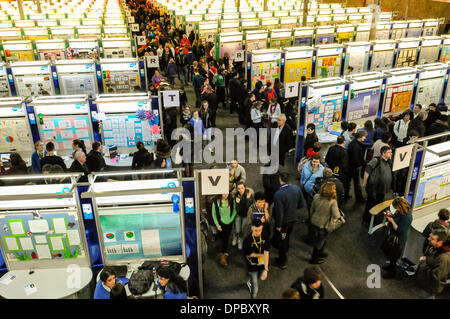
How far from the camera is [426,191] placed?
223 inches

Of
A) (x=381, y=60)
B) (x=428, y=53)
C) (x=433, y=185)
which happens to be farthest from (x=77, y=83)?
(x=428, y=53)

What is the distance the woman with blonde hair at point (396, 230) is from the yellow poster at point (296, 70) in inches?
258

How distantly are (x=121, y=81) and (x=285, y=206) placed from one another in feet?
19.3

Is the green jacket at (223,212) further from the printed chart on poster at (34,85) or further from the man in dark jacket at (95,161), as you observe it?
the printed chart on poster at (34,85)

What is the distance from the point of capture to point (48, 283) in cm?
452

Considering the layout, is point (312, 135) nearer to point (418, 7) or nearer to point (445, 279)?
point (445, 279)

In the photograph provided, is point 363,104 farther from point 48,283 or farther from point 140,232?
point 48,283

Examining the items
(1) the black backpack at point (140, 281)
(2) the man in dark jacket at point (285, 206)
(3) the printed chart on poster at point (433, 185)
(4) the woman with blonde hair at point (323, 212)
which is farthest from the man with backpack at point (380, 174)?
(1) the black backpack at point (140, 281)

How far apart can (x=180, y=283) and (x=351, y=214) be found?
392cm

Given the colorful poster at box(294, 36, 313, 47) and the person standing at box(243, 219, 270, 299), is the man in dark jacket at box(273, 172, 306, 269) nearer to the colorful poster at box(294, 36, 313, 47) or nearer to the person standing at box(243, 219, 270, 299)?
the person standing at box(243, 219, 270, 299)

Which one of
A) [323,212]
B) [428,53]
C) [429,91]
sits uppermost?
[428,53]

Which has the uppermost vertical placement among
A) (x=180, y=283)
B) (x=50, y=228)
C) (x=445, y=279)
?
(x=50, y=228)

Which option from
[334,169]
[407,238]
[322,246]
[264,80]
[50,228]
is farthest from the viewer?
[264,80]

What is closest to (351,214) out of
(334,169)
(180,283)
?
(334,169)
